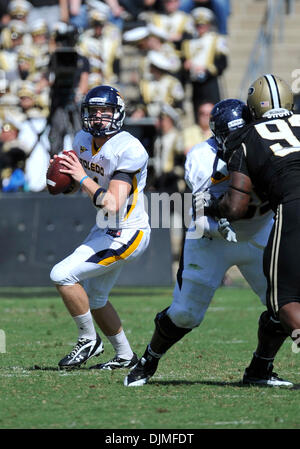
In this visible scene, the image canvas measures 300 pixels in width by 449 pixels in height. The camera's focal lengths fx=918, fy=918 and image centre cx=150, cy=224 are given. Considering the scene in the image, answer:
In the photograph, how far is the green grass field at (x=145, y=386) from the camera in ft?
12.8

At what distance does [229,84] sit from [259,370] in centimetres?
1088

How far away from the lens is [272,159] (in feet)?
14.6

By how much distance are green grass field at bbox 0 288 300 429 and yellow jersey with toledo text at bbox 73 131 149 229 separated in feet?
3.02

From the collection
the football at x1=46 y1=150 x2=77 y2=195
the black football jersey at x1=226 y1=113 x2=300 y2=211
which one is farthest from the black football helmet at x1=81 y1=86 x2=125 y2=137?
the black football jersey at x1=226 y1=113 x2=300 y2=211

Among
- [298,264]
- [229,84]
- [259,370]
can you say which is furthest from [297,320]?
[229,84]

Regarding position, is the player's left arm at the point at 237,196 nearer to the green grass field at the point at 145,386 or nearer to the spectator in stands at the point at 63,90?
the green grass field at the point at 145,386

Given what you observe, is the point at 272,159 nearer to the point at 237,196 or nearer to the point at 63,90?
the point at 237,196

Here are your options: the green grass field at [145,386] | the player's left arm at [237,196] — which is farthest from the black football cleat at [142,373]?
the player's left arm at [237,196]

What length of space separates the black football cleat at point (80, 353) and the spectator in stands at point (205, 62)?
24.2ft

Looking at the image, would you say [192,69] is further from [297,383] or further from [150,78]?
[297,383]

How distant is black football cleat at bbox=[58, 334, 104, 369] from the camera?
5.50 m

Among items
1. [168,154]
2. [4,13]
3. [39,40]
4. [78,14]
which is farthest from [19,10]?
[168,154]

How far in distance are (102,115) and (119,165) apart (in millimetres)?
338

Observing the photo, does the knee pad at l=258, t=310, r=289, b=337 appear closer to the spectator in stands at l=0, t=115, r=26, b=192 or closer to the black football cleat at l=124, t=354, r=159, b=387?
the black football cleat at l=124, t=354, r=159, b=387
